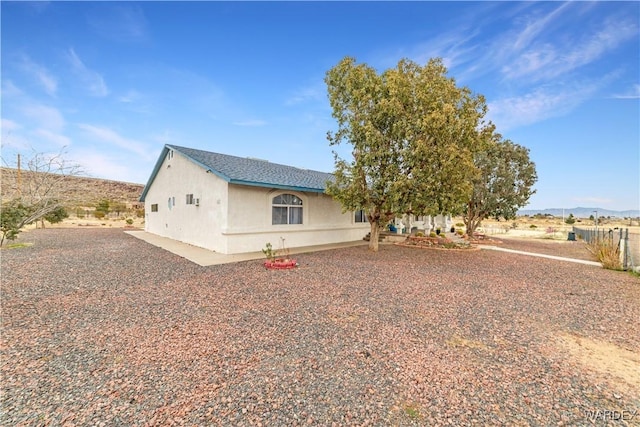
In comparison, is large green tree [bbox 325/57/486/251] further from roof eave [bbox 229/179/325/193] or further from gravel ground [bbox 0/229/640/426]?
gravel ground [bbox 0/229/640/426]

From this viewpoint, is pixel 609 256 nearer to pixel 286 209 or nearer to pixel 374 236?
pixel 374 236

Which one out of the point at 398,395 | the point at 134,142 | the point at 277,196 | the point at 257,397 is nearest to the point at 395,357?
the point at 398,395

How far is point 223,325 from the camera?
4.80m

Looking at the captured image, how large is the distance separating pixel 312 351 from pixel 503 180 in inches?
830

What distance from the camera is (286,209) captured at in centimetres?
1390

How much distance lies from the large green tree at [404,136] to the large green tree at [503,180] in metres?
9.46

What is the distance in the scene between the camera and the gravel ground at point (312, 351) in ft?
9.18

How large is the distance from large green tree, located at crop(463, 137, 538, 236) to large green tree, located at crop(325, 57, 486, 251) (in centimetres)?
946

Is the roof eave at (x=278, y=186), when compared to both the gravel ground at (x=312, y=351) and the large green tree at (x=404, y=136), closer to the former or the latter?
the large green tree at (x=404, y=136)

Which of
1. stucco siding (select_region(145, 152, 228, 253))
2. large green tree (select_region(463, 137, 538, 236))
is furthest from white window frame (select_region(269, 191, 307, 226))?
large green tree (select_region(463, 137, 538, 236))

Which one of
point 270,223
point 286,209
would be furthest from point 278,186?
point 270,223

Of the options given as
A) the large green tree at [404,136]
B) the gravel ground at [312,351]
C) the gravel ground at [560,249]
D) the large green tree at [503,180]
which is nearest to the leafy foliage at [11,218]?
the gravel ground at [312,351]

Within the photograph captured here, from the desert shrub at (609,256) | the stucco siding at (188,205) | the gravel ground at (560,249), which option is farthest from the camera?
the gravel ground at (560,249)

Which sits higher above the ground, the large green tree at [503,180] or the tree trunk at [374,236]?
the large green tree at [503,180]
